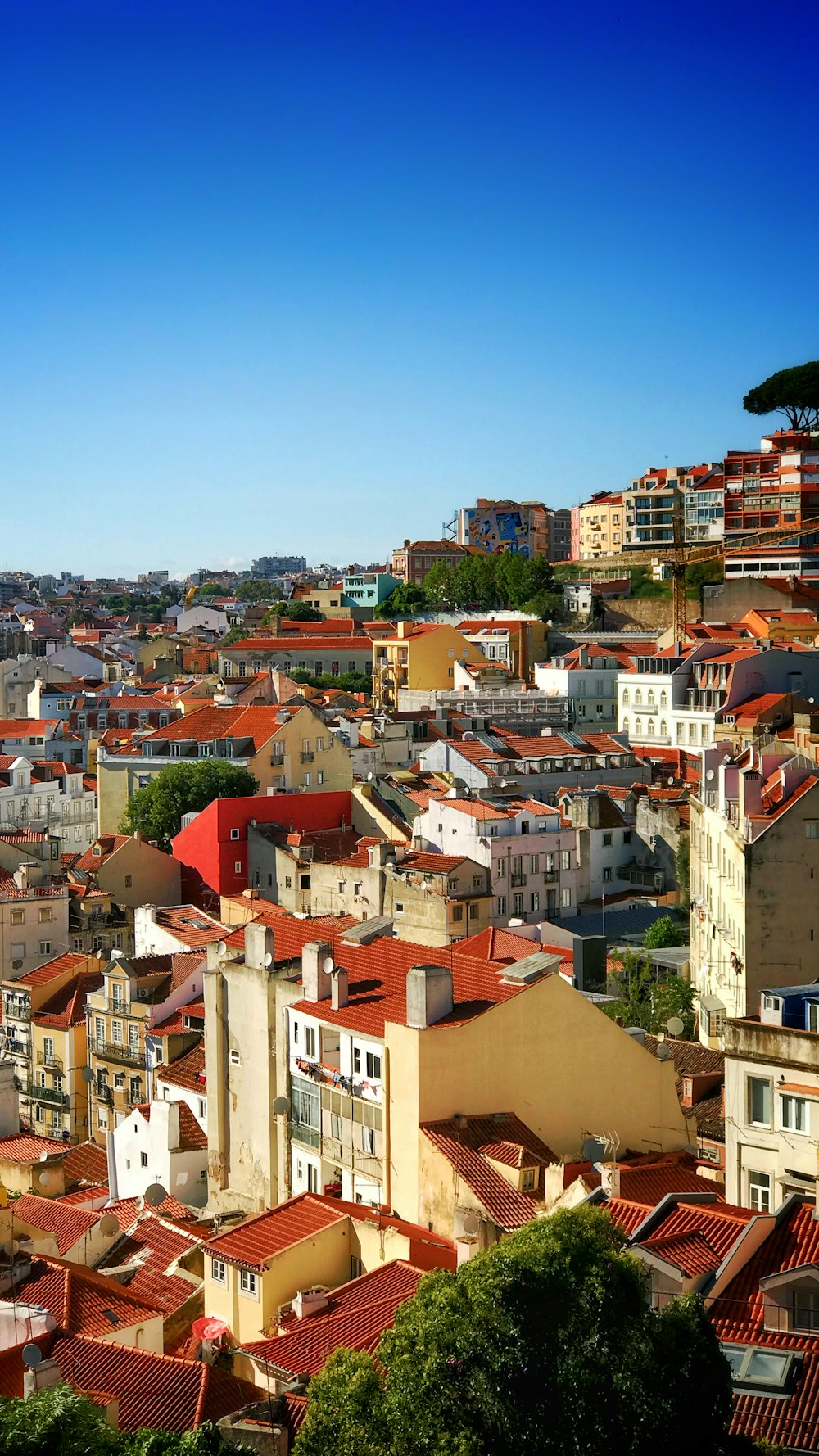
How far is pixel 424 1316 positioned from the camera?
13.9 m

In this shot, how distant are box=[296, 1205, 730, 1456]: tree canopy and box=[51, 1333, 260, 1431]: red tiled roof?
2637 mm

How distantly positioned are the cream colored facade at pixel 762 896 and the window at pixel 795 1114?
5.82 meters

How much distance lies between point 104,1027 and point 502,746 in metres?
23.0

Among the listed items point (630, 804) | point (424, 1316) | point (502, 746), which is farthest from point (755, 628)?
point (424, 1316)

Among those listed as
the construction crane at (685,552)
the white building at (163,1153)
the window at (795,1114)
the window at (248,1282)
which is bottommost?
the white building at (163,1153)

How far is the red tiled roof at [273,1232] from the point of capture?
1948cm

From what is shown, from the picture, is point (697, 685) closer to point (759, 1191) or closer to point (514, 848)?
point (514, 848)

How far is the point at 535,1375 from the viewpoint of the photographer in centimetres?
1350

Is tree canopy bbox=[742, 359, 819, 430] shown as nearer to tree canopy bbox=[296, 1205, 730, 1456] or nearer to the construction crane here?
the construction crane

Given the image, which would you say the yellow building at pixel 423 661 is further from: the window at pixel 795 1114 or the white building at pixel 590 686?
the window at pixel 795 1114

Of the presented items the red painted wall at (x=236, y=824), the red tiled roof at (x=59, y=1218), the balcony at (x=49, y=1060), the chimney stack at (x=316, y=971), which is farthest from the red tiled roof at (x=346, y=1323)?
the red painted wall at (x=236, y=824)

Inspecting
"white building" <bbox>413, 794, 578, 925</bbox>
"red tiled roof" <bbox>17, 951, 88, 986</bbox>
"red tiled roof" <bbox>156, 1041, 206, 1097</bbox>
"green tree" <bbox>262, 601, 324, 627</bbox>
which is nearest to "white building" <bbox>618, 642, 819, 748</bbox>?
"white building" <bbox>413, 794, 578, 925</bbox>

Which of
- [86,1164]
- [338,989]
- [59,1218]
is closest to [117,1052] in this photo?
[86,1164]

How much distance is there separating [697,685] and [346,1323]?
135 feet
